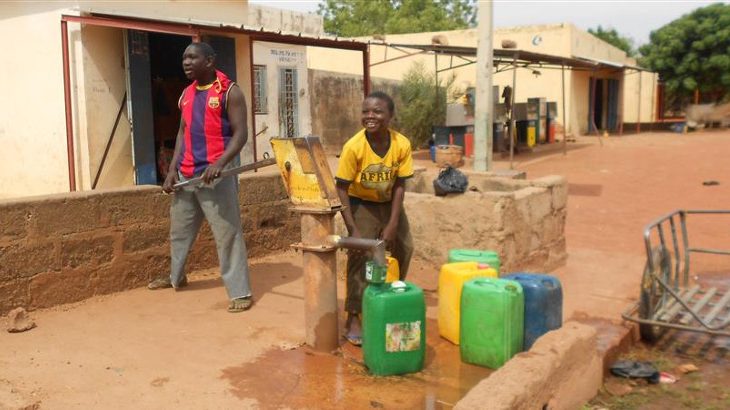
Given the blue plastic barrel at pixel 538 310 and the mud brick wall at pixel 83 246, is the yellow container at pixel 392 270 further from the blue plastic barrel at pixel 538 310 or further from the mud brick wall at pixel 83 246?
the mud brick wall at pixel 83 246

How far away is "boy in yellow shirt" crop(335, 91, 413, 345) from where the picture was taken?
13.0 ft

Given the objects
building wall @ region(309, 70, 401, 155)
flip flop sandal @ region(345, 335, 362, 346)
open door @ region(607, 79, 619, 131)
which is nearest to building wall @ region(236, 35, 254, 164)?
building wall @ region(309, 70, 401, 155)

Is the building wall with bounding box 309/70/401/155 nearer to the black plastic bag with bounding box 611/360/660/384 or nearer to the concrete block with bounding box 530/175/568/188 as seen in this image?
the concrete block with bounding box 530/175/568/188

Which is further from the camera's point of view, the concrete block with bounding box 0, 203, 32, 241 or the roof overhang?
the roof overhang

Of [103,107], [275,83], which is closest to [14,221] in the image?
[103,107]

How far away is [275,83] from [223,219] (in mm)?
9722

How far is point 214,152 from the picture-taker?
4445 millimetres

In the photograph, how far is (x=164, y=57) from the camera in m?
10.9

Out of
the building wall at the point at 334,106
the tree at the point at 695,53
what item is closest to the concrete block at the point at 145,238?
the building wall at the point at 334,106

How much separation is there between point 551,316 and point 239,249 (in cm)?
197

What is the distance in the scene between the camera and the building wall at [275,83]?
13016 mm

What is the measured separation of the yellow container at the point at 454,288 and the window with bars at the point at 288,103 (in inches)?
391

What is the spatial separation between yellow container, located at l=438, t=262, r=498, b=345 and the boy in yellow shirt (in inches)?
14.5

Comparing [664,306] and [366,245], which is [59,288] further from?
[664,306]
